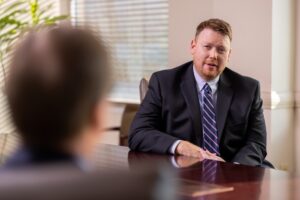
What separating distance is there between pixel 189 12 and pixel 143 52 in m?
0.94

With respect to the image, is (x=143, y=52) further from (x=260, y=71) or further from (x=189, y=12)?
(x=260, y=71)

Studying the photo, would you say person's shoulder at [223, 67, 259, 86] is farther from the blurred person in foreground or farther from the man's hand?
the blurred person in foreground

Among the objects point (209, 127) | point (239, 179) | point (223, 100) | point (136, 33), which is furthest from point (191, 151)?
point (136, 33)

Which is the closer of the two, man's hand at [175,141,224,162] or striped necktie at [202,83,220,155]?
man's hand at [175,141,224,162]

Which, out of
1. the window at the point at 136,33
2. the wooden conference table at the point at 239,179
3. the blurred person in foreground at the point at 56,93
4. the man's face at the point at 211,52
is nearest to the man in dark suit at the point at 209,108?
the man's face at the point at 211,52

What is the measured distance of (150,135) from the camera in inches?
85.4

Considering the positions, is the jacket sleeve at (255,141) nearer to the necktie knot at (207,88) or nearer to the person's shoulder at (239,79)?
the person's shoulder at (239,79)

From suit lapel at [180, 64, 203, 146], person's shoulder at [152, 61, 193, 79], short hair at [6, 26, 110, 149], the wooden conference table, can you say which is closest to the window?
person's shoulder at [152, 61, 193, 79]

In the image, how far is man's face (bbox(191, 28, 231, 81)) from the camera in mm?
2328

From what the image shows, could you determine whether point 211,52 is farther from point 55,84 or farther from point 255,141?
point 55,84

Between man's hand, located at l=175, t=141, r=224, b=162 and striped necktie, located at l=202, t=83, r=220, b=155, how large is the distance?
7.2 inches

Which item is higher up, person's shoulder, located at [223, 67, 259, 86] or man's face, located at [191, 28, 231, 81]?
man's face, located at [191, 28, 231, 81]

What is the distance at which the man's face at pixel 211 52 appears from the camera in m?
2.33

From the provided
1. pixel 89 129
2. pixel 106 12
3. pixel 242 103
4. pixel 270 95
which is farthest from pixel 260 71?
pixel 89 129
